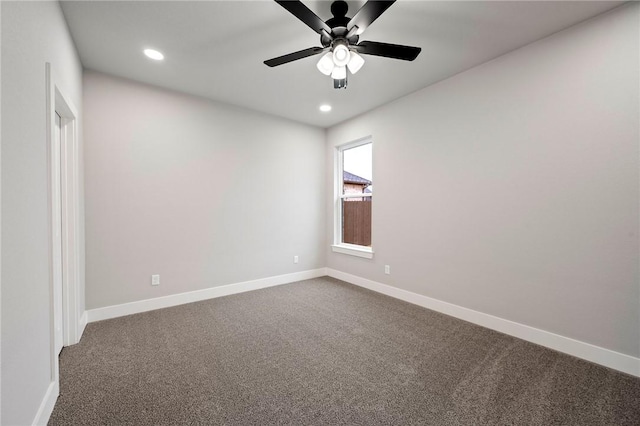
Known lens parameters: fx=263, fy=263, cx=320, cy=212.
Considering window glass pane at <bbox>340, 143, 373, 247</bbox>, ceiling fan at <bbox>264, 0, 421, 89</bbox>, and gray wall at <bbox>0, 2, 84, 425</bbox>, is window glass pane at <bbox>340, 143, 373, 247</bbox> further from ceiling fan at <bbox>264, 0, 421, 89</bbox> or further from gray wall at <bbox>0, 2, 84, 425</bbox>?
gray wall at <bbox>0, 2, 84, 425</bbox>

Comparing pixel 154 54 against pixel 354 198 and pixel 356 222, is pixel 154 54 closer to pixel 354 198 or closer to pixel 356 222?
pixel 354 198

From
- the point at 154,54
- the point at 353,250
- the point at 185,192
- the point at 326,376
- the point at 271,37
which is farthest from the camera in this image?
the point at 353,250

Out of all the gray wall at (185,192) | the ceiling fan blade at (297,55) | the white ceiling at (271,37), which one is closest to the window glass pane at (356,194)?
the gray wall at (185,192)

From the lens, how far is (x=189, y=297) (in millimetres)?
3348

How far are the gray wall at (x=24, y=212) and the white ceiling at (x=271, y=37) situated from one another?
0.65m

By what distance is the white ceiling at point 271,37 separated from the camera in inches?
76.2

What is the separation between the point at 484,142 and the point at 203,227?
11.3 feet

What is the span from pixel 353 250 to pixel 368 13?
123 inches

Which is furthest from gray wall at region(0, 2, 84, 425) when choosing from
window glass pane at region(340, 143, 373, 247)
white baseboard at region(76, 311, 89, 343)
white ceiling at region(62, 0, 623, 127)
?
window glass pane at region(340, 143, 373, 247)

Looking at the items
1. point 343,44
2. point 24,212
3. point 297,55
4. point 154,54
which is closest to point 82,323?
point 24,212

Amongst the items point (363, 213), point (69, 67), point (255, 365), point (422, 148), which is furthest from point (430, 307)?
point (69, 67)

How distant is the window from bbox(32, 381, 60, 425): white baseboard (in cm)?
331

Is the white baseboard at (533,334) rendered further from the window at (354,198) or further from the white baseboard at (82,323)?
the white baseboard at (82,323)

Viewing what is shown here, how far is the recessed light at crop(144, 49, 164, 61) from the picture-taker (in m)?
2.45
